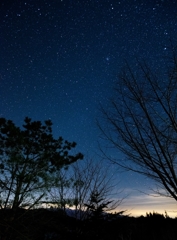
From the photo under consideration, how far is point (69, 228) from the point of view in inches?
301

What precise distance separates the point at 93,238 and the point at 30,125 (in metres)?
7.58

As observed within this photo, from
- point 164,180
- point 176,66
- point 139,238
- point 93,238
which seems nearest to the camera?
point 164,180

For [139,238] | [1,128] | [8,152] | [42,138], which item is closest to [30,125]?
[42,138]

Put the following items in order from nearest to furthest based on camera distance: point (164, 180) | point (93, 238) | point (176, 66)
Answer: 1. point (164, 180)
2. point (176, 66)
3. point (93, 238)

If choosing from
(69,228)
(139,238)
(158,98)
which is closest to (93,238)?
(69,228)

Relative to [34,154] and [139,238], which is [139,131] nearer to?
[34,154]

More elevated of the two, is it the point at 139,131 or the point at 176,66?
the point at 176,66

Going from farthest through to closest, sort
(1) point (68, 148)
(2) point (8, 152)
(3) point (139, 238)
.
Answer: (1) point (68, 148), (3) point (139, 238), (2) point (8, 152)

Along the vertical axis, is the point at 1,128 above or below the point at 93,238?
above

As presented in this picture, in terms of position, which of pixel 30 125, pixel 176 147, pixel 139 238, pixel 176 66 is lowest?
pixel 139 238

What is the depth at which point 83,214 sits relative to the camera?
815 centimetres

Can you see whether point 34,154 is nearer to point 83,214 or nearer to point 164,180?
point 83,214

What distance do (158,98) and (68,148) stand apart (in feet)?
30.0

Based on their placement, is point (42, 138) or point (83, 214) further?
point (42, 138)
